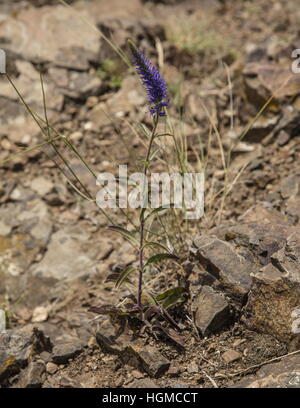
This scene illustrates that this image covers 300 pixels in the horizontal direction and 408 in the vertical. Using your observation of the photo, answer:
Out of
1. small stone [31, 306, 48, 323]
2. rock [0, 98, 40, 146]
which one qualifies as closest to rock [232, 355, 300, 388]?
small stone [31, 306, 48, 323]

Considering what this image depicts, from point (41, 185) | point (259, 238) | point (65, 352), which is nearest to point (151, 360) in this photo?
point (65, 352)

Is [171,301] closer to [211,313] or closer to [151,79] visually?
[211,313]

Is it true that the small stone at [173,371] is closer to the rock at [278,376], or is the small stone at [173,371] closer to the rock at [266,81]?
the rock at [278,376]

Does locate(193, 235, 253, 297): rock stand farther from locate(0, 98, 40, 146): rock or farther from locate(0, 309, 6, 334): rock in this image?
locate(0, 98, 40, 146): rock

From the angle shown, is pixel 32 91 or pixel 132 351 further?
pixel 32 91

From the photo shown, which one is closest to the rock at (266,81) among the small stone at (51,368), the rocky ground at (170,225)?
the rocky ground at (170,225)

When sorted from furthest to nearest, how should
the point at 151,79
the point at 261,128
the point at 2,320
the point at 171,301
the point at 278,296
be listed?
1. the point at 261,128
2. the point at 2,320
3. the point at 171,301
4. the point at 278,296
5. the point at 151,79
